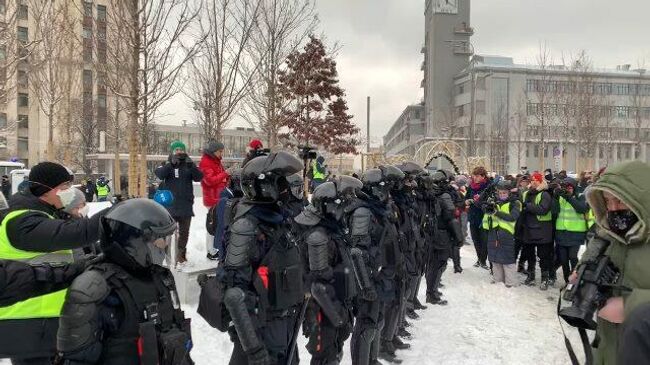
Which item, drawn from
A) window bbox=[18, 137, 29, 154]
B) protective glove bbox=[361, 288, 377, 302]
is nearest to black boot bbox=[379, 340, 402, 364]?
protective glove bbox=[361, 288, 377, 302]

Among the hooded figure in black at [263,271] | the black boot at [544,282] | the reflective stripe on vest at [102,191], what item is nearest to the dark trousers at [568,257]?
the black boot at [544,282]

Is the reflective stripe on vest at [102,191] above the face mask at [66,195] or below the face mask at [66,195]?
below

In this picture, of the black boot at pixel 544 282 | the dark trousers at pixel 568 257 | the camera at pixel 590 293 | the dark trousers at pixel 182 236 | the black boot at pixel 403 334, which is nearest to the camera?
the camera at pixel 590 293

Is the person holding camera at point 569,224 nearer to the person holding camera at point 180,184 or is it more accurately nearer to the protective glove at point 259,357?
the person holding camera at point 180,184

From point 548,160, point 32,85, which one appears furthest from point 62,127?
point 548,160

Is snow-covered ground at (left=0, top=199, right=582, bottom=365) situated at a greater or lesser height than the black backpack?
lesser

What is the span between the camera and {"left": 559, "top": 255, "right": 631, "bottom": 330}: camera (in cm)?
218

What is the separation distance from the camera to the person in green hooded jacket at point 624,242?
6.81ft

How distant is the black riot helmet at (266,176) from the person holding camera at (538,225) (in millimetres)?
7188

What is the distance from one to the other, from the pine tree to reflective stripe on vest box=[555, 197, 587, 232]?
9.39 metres

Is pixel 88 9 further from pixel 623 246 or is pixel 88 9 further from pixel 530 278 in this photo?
pixel 623 246

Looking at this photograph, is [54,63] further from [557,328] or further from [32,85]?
[557,328]

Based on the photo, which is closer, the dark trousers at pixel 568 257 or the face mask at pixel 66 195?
the face mask at pixel 66 195

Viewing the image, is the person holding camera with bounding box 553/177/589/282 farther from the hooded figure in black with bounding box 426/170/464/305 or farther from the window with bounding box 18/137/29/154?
the window with bounding box 18/137/29/154
